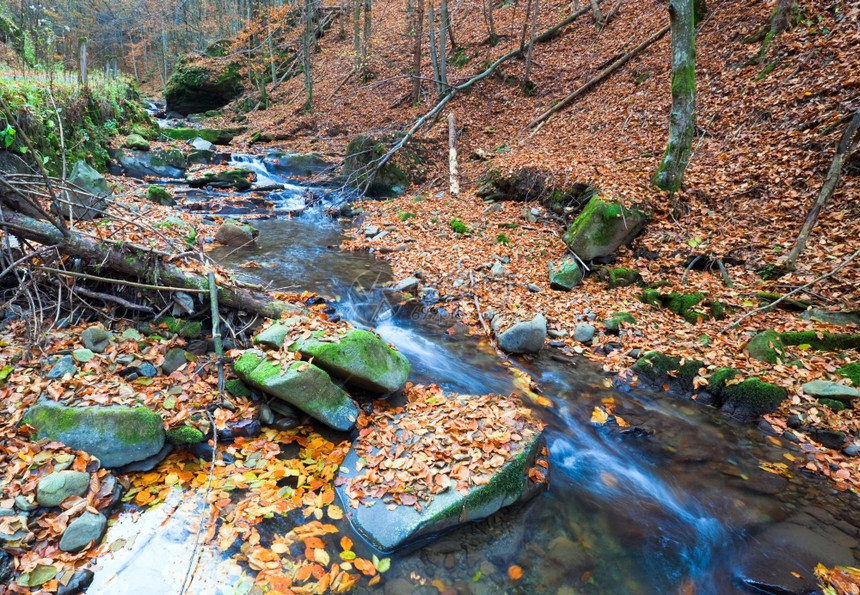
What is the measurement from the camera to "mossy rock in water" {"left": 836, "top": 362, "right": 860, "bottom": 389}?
5.07m

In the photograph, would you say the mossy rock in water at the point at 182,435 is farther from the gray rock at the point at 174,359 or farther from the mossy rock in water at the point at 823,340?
the mossy rock in water at the point at 823,340

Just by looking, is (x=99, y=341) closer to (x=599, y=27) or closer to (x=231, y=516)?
Answer: (x=231, y=516)

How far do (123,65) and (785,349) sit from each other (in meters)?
59.6

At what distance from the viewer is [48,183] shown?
14.0 ft

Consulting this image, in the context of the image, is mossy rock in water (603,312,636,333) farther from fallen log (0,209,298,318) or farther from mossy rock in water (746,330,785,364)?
fallen log (0,209,298,318)

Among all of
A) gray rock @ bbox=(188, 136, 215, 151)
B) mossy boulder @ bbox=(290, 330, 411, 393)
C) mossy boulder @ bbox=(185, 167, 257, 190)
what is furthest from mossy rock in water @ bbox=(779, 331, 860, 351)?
gray rock @ bbox=(188, 136, 215, 151)

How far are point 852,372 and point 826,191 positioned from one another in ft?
10.2

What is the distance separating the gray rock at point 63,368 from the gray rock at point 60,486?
1239 millimetres

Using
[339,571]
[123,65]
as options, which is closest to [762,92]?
[339,571]

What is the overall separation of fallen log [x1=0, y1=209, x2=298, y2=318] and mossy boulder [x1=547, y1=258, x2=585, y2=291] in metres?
5.24

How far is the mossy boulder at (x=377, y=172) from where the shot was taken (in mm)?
14062

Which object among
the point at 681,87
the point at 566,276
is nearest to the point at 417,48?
the point at 681,87

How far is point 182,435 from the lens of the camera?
165 inches

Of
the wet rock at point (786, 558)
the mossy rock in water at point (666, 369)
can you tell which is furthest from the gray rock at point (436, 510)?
the mossy rock in water at point (666, 369)
